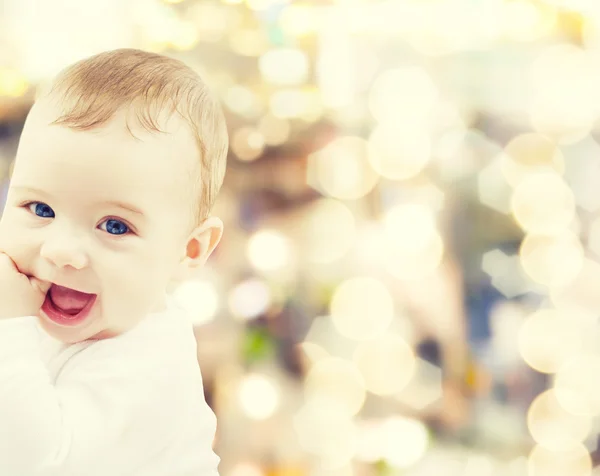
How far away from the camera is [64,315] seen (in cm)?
49

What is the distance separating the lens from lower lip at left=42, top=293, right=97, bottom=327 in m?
0.49

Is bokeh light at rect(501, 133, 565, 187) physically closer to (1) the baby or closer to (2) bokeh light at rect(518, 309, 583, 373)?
(2) bokeh light at rect(518, 309, 583, 373)

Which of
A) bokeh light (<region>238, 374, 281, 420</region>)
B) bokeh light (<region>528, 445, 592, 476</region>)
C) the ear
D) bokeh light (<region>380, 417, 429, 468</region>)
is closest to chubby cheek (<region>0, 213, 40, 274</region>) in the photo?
the ear

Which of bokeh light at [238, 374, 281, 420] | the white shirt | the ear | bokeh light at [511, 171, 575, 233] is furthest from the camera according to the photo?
bokeh light at [238, 374, 281, 420]

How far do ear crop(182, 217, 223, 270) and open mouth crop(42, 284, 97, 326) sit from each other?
10 cm

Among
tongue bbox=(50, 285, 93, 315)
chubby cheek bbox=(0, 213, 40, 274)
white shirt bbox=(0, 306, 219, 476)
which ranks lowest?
white shirt bbox=(0, 306, 219, 476)

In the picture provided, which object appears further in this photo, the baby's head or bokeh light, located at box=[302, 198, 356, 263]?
bokeh light, located at box=[302, 198, 356, 263]

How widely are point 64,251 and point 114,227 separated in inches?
1.9

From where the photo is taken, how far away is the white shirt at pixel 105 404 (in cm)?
44

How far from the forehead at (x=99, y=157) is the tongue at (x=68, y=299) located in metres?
0.07

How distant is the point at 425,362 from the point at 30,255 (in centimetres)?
102

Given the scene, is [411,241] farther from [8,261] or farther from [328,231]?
[8,261]

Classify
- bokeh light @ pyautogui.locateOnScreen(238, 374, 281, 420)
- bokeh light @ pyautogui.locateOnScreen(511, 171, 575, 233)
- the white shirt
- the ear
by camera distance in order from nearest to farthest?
the white shirt < the ear < bokeh light @ pyautogui.locateOnScreen(511, 171, 575, 233) < bokeh light @ pyautogui.locateOnScreen(238, 374, 281, 420)

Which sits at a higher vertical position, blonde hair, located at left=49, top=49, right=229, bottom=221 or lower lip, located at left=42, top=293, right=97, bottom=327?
blonde hair, located at left=49, top=49, right=229, bottom=221
